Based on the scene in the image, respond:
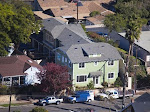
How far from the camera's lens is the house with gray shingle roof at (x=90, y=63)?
58.8 meters

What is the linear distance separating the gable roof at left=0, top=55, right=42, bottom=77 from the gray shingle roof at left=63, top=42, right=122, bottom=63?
457 cm

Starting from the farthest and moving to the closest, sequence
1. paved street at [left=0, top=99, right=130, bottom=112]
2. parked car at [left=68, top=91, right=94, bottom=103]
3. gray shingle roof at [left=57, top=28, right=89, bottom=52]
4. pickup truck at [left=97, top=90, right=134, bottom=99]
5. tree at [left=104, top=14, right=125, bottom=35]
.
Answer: tree at [left=104, top=14, right=125, bottom=35] < gray shingle roof at [left=57, top=28, right=89, bottom=52] < pickup truck at [left=97, top=90, right=134, bottom=99] < parked car at [left=68, top=91, right=94, bottom=103] < paved street at [left=0, top=99, right=130, bottom=112]

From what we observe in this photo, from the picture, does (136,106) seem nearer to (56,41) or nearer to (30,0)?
(56,41)

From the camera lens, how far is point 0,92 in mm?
53938

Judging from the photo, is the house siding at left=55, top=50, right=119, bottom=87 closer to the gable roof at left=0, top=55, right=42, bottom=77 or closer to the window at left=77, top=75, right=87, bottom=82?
the window at left=77, top=75, right=87, bottom=82

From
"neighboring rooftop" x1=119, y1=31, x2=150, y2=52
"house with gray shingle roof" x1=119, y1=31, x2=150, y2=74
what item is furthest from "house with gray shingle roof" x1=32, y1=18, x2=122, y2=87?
"neighboring rooftop" x1=119, y1=31, x2=150, y2=52

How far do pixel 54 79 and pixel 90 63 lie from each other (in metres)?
6.84

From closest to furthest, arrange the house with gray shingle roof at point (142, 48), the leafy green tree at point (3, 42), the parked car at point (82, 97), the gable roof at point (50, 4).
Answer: the parked car at point (82, 97) → the leafy green tree at point (3, 42) → the house with gray shingle roof at point (142, 48) → the gable roof at point (50, 4)

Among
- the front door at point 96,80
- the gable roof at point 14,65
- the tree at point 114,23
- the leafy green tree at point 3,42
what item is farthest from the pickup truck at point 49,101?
the tree at point 114,23

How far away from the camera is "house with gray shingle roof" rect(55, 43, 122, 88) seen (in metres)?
58.8

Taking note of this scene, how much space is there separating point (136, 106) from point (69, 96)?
1044 inches

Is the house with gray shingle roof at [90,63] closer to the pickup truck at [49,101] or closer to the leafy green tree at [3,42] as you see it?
the pickup truck at [49,101]

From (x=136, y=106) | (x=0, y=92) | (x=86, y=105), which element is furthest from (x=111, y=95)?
(x=136, y=106)

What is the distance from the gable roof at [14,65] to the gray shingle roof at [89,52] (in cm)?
457
